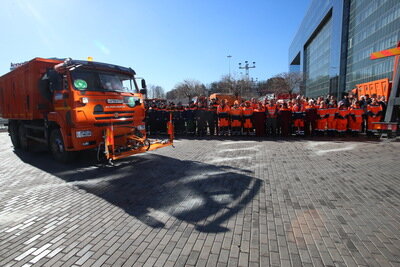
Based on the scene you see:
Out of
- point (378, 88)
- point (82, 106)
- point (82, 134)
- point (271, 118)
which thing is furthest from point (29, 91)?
point (378, 88)

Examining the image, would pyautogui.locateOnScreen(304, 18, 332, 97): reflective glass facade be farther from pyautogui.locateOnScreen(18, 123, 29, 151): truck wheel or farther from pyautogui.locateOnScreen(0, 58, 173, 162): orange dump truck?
pyautogui.locateOnScreen(18, 123, 29, 151): truck wheel

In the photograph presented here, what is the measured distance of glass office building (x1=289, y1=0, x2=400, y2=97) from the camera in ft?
123

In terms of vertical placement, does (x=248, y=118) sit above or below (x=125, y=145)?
above

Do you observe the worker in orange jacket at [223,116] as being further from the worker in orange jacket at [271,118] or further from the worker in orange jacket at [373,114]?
the worker in orange jacket at [373,114]

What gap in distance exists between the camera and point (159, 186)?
16.9 feet

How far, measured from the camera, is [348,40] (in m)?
49.9

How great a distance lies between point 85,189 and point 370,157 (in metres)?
8.17

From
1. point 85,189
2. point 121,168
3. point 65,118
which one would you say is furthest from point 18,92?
point 85,189

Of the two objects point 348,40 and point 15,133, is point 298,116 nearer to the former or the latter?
point 15,133

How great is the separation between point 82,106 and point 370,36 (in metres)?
52.0

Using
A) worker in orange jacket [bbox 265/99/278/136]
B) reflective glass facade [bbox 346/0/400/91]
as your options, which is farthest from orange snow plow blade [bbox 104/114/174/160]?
reflective glass facade [bbox 346/0/400/91]

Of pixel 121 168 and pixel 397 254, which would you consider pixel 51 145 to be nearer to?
pixel 121 168

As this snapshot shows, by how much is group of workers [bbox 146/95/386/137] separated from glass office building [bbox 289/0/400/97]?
32528 millimetres

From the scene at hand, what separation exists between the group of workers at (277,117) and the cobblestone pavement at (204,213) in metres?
4.46
